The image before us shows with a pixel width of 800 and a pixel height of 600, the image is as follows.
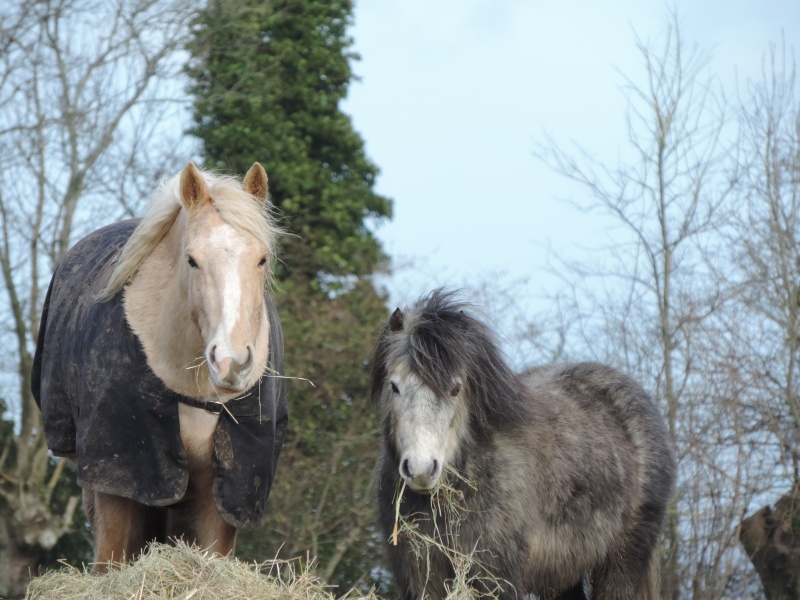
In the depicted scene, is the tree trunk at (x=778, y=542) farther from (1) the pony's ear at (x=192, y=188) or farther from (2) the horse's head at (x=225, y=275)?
(1) the pony's ear at (x=192, y=188)

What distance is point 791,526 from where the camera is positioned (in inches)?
333

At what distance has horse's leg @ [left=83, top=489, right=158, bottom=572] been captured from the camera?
4.67 meters

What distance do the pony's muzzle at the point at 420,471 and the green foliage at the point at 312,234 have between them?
4592 millimetres

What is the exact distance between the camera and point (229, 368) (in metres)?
3.91

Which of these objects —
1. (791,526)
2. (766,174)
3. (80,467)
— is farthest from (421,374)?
(766,174)

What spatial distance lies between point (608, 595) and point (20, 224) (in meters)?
6.84

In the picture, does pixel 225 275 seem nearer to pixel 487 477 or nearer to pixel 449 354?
pixel 449 354

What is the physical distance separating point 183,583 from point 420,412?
4.64 ft

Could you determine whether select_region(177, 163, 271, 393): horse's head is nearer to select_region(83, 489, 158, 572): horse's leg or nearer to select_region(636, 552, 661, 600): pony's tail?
select_region(83, 489, 158, 572): horse's leg

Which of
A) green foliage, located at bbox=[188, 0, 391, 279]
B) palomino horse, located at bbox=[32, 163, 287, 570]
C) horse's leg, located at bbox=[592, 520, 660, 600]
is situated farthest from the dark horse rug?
green foliage, located at bbox=[188, 0, 391, 279]

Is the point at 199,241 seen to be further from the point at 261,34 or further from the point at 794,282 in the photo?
the point at 261,34

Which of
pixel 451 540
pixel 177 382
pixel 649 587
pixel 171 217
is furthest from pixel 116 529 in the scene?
pixel 649 587

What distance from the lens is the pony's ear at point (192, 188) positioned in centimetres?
447

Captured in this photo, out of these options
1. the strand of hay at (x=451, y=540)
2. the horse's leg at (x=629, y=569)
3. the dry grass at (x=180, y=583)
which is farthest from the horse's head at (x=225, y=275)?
the horse's leg at (x=629, y=569)
